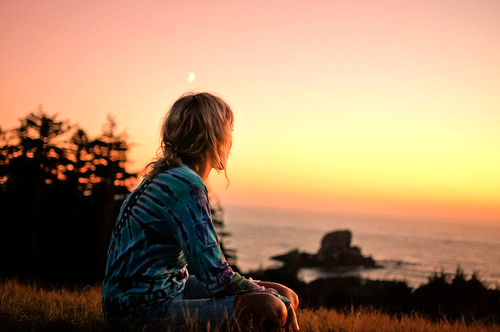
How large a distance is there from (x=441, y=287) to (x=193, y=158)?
379 inches

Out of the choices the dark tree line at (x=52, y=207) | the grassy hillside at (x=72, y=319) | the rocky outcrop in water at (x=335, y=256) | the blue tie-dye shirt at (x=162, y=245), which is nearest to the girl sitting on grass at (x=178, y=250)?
the blue tie-dye shirt at (x=162, y=245)

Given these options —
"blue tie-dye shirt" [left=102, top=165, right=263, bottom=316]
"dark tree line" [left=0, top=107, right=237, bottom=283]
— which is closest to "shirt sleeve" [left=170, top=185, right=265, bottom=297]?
"blue tie-dye shirt" [left=102, top=165, right=263, bottom=316]

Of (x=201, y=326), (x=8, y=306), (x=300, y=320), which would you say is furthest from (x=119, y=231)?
(x=300, y=320)

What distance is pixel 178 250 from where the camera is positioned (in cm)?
247

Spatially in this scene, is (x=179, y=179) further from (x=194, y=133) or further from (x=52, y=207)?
(x=52, y=207)

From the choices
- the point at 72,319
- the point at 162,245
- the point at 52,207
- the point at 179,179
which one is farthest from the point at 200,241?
the point at 52,207

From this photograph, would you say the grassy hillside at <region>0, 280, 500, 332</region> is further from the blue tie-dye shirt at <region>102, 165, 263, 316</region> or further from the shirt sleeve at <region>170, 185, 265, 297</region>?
the shirt sleeve at <region>170, 185, 265, 297</region>

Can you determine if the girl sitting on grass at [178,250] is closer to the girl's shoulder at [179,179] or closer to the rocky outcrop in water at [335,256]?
the girl's shoulder at [179,179]

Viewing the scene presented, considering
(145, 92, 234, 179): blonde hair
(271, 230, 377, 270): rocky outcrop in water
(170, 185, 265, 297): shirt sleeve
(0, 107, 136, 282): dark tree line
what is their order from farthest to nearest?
(271, 230, 377, 270): rocky outcrop in water
(0, 107, 136, 282): dark tree line
(145, 92, 234, 179): blonde hair
(170, 185, 265, 297): shirt sleeve

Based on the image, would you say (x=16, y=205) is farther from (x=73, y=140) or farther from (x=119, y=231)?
(x=119, y=231)

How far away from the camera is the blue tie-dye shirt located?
228 centimetres

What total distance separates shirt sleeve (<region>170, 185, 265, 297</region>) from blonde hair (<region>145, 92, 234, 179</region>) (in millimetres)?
282

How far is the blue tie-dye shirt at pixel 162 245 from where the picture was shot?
2277mm

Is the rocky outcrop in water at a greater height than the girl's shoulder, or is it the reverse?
the girl's shoulder
